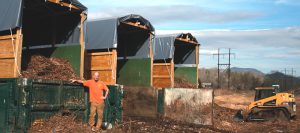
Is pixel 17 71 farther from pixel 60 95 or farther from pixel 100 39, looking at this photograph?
pixel 100 39

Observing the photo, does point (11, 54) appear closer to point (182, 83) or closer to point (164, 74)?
point (164, 74)

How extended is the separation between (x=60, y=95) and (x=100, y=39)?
581 cm

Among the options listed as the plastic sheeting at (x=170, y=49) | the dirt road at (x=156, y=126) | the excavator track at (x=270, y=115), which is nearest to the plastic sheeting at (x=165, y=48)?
the plastic sheeting at (x=170, y=49)

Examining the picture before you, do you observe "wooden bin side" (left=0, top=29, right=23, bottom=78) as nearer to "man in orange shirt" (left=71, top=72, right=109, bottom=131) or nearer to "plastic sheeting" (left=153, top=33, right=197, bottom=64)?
"man in orange shirt" (left=71, top=72, right=109, bottom=131)

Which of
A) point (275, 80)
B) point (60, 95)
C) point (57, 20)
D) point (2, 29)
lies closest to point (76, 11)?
point (57, 20)

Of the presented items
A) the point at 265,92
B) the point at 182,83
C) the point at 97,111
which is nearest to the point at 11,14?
the point at 97,111

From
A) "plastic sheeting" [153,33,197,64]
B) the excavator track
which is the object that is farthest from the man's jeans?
the excavator track

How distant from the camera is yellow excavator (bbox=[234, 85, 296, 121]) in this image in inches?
822

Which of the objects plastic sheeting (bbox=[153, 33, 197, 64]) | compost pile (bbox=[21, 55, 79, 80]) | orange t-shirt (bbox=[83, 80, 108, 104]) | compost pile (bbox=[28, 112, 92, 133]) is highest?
plastic sheeting (bbox=[153, 33, 197, 64])

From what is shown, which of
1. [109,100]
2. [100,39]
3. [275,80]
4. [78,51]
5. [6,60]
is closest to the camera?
[6,60]

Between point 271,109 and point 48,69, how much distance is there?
13138 millimetres

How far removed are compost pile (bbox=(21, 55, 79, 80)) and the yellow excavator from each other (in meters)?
11.0

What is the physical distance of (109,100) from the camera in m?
11.4

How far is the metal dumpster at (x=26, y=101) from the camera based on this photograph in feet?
29.0
